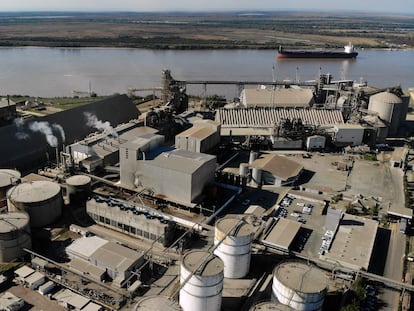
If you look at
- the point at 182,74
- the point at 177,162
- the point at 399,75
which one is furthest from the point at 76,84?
the point at 399,75

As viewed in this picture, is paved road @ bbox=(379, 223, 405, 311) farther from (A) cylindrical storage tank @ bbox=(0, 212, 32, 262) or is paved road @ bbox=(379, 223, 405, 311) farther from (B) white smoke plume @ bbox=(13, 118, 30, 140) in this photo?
(B) white smoke plume @ bbox=(13, 118, 30, 140)

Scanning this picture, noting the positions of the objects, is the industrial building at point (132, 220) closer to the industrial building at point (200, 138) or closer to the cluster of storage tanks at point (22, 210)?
the cluster of storage tanks at point (22, 210)

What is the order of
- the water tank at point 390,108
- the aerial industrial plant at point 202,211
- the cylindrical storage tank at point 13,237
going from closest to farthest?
the aerial industrial plant at point 202,211 → the cylindrical storage tank at point 13,237 → the water tank at point 390,108

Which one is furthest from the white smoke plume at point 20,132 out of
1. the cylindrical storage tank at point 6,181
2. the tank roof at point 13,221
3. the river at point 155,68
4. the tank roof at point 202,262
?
the river at point 155,68

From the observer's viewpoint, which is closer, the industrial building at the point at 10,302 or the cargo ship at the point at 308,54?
the industrial building at the point at 10,302

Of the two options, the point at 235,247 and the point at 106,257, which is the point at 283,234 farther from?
the point at 106,257

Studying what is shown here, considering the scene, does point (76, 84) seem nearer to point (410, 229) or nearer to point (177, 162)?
point (177, 162)
